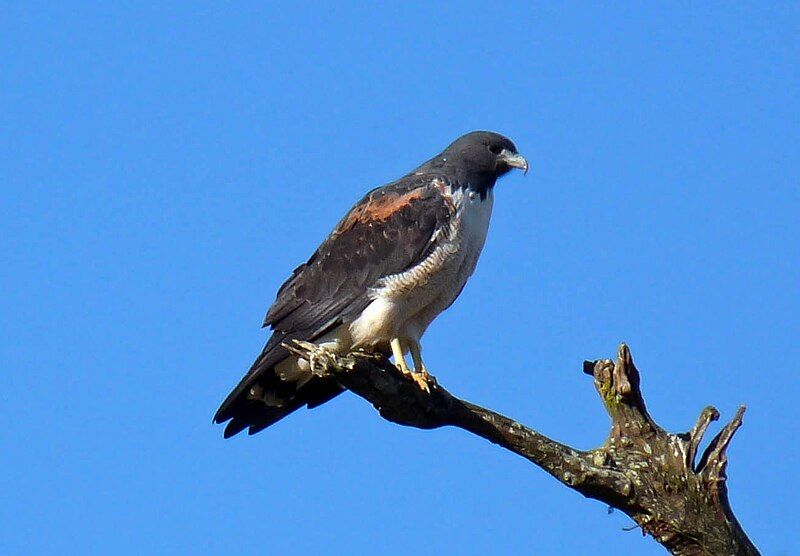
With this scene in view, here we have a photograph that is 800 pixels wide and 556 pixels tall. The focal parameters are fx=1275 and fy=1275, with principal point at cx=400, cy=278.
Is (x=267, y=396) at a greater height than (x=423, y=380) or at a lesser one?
greater

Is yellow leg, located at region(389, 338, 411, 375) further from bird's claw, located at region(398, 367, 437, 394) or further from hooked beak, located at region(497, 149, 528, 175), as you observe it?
hooked beak, located at region(497, 149, 528, 175)

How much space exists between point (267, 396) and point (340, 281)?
0.86 meters

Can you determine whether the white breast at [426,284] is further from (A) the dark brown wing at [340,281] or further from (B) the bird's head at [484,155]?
(B) the bird's head at [484,155]

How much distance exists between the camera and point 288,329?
8.16 m

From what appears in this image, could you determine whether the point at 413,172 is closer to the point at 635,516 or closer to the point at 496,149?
the point at 496,149

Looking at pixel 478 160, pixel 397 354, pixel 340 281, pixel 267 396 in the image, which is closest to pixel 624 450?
pixel 397 354

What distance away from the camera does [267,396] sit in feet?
26.5

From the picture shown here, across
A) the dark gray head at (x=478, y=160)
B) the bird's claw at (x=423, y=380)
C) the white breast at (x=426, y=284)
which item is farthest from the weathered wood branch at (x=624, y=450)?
the dark gray head at (x=478, y=160)

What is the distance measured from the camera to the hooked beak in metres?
8.78

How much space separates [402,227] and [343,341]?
0.82m

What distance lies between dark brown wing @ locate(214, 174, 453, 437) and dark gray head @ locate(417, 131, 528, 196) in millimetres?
184

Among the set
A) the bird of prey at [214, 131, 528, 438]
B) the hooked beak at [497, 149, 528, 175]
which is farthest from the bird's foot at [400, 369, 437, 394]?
the hooked beak at [497, 149, 528, 175]

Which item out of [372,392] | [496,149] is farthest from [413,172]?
[372,392]

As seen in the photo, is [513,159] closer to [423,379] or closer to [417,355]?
[417,355]
